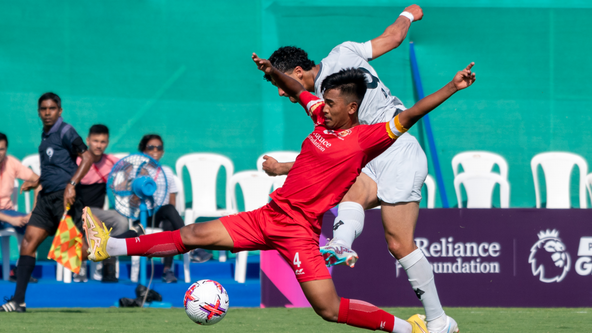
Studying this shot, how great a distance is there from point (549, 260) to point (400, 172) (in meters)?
3.40

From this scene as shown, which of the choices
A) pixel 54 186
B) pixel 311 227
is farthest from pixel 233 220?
pixel 54 186

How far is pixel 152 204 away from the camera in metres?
8.28

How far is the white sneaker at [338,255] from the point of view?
4.25 m

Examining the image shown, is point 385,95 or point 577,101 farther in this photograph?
point 577,101

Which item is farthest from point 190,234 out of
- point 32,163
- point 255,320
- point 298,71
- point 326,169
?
point 32,163

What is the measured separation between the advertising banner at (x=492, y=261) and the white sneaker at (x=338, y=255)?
3566 mm

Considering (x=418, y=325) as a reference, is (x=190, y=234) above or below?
above

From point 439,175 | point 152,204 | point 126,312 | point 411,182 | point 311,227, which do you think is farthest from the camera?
point 439,175

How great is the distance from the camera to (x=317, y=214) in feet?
15.0

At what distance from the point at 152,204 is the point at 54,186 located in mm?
1069

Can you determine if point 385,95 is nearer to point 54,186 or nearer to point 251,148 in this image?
point 54,186

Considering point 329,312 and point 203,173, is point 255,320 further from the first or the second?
point 203,173

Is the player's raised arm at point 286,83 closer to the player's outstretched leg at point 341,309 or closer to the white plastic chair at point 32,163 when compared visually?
the player's outstretched leg at point 341,309

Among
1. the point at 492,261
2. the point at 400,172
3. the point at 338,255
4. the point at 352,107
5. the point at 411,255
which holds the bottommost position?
the point at 492,261
